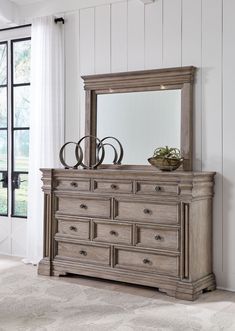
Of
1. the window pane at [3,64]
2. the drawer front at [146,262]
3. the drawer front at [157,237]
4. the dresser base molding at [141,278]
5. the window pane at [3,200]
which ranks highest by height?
the window pane at [3,64]

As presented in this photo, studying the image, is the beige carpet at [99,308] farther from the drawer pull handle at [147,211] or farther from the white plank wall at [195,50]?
the white plank wall at [195,50]

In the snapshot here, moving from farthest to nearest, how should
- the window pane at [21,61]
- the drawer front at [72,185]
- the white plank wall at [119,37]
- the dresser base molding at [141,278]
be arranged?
the window pane at [21,61] < the white plank wall at [119,37] < the drawer front at [72,185] < the dresser base molding at [141,278]

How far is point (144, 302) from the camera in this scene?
3.69 metres

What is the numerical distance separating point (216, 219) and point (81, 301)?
135cm

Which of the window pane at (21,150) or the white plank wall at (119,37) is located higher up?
the white plank wall at (119,37)

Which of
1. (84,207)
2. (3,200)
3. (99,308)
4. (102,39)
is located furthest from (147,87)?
(3,200)

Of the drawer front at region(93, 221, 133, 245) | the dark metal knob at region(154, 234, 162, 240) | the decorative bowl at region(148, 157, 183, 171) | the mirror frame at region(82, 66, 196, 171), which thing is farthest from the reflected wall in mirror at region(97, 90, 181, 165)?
the dark metal knob at region(154, 234, 162, 240)

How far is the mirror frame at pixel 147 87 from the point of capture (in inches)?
166

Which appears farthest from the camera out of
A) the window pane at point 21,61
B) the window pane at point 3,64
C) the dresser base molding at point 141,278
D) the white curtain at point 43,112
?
the window pane at point 3,64

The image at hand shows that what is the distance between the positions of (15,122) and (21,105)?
206mm

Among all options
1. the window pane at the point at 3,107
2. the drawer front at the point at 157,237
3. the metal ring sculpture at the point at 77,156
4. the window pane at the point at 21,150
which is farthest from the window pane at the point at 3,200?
the drawer front at the point at 157,237

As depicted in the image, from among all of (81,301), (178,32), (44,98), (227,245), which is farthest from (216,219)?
(44,98)

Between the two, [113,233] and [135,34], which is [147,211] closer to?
[113,233]

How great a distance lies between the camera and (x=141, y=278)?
401cm
